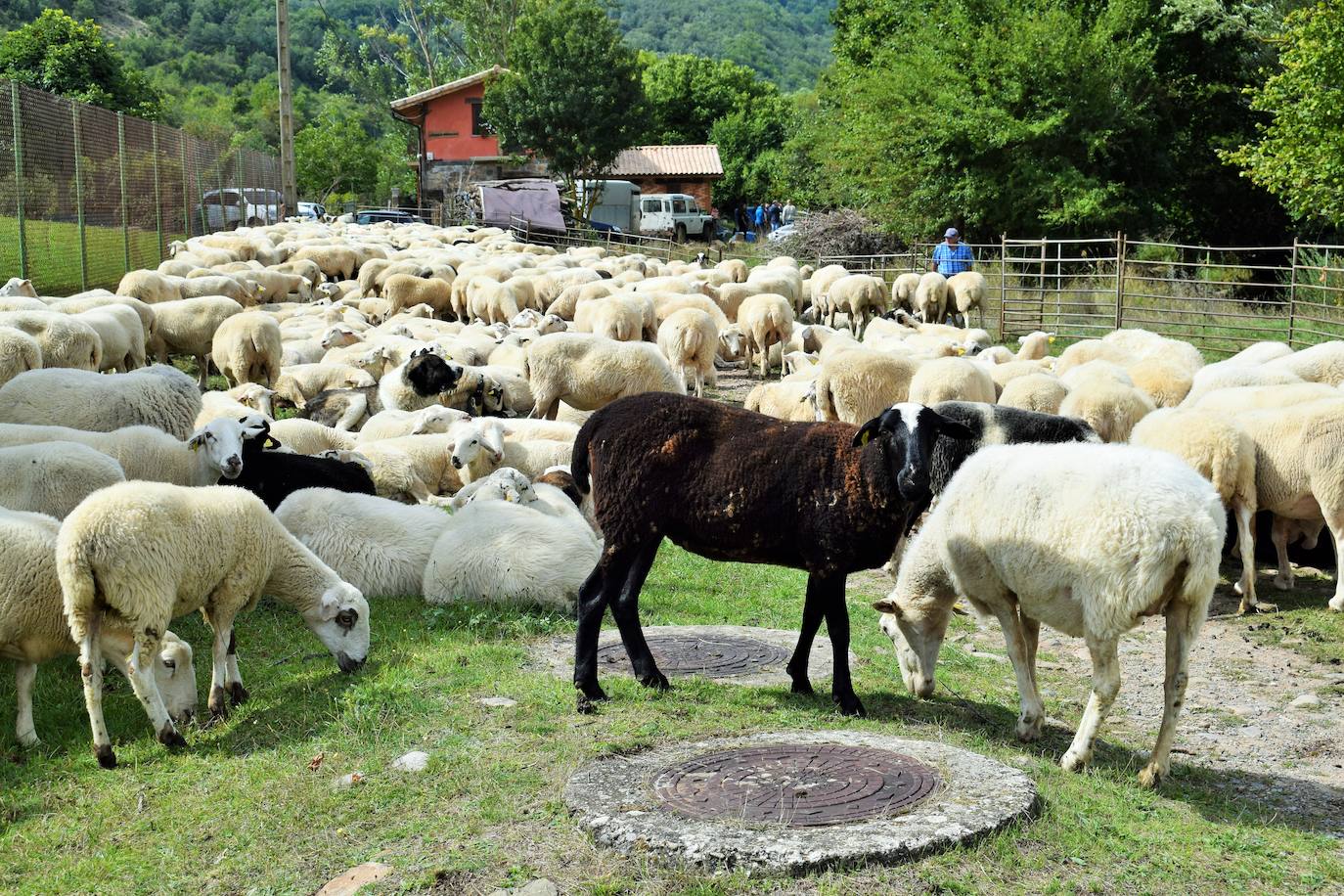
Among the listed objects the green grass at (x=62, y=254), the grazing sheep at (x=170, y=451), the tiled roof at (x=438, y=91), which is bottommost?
the grazing sheep at (x=170, y=451)

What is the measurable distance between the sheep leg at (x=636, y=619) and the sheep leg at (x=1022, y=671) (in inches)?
65.2

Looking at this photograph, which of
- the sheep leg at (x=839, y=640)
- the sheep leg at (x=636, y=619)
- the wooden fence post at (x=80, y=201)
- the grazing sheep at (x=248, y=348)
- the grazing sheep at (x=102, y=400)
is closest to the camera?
the sheep leg at (x=839, y=640)

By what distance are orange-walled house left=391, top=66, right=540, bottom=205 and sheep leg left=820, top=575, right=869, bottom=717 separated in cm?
5491

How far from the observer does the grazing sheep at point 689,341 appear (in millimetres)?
16516

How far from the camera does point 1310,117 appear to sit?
22.3 metres

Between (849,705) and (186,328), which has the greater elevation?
(186,328)

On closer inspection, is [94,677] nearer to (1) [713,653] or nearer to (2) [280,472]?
(1) [713,653]

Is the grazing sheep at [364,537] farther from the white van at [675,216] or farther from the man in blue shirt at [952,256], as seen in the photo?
the white van at [675,216]

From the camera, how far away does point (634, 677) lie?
629cm

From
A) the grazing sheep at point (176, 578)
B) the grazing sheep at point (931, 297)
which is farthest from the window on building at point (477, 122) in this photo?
the grazing sheep at point (176, 578)

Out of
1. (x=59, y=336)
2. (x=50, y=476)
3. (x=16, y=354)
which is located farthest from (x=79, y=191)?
(x=50, y=476)

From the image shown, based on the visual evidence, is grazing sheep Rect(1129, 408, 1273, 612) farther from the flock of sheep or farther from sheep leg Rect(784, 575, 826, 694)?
sheep leg Rect(784, 575, 826, 694)

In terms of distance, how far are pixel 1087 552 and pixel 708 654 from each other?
2403mm

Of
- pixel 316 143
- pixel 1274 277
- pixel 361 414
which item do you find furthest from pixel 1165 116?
pixel 316 143
